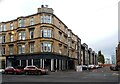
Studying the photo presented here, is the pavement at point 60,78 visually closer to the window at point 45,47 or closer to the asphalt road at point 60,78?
the asphalt road at point 60,78

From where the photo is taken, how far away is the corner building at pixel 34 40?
5989cm

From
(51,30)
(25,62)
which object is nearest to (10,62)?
(25,62)

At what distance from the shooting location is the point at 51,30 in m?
60.9

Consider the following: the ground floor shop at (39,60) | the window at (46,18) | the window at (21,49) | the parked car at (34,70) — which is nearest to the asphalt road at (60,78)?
the parked car at (34,70)

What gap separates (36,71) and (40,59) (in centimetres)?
1279

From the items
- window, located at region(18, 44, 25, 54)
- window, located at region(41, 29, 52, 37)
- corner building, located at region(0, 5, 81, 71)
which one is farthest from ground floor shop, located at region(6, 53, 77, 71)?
window, located at region(41, 29, 52, 37)

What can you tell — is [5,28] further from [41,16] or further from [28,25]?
[41,16]

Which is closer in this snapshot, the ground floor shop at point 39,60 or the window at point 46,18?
the ground floor shop at point 39,60

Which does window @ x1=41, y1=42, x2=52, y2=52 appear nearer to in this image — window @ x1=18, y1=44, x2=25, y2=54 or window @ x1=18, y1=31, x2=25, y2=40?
window @ x1=18, y1=44, x2=25, y2=54

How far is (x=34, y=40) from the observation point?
61375 mm

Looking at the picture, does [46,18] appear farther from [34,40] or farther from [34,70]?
[34,70]

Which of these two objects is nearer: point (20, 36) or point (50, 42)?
point (50, 42)

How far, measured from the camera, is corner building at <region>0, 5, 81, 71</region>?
197 ft

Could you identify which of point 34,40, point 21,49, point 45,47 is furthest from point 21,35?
point 45,47
